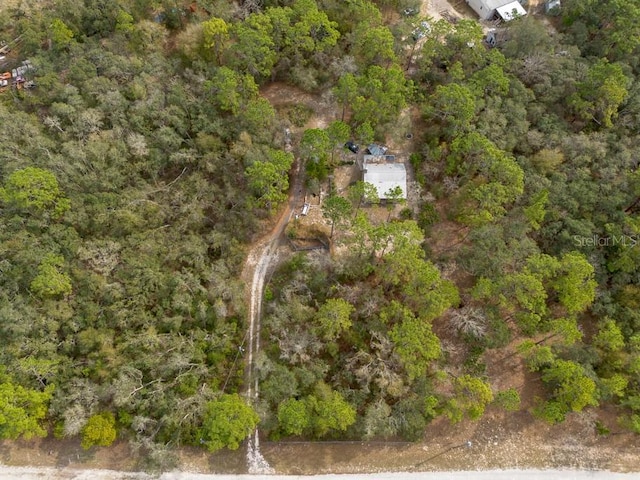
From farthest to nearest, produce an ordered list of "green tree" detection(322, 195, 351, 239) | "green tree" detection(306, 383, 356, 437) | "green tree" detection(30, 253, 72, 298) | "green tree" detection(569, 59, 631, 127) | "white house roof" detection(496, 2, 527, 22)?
"white house roof" detection(496, 2, 527, 22) < "green tree" detection(569, 59, 631, 127) < "green tree" detection(322, 195, 351, 239) < "green tree" detection(30, 253, 72, 298) < "green tree" detection(306, 383, 356, 437)

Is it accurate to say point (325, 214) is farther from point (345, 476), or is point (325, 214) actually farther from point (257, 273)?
point (345, 476)

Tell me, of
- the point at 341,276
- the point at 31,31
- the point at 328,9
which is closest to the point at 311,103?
the point at 328,9

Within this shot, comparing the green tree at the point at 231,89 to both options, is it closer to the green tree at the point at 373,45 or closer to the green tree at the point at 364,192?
the green tree at the point at 373,45

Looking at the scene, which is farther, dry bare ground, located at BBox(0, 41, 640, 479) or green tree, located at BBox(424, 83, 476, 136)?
green tree, located at BBox(424, 83, 476, 136)

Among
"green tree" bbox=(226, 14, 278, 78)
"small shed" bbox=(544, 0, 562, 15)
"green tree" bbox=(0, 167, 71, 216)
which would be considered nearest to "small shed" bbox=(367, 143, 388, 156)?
"green tree" bbox=(226, 14, 278, 78)

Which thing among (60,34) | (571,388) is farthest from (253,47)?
(571,388)

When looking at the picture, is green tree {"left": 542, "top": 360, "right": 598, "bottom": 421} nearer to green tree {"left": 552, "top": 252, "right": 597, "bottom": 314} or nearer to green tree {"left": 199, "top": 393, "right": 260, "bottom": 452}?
green tree {"left": 552, "top": 252, "right": 597, "bottom": 314}
